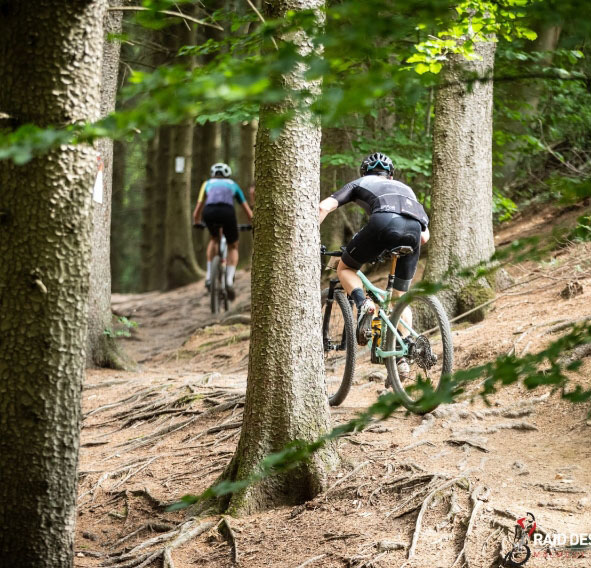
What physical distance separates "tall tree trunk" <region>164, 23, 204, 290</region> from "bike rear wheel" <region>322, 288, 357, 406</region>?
36.1 feet

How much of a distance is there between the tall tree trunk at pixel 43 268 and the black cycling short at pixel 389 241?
3572 mm

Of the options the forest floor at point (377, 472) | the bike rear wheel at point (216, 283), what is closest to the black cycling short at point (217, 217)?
the bike rear wheel at point (216, 283)

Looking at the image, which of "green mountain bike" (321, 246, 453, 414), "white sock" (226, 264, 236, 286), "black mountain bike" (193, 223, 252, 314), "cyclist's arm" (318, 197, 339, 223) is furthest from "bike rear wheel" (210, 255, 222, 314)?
"cyclist's arm" (318, 197, 339, 223)

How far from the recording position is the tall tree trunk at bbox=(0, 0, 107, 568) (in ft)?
9.26

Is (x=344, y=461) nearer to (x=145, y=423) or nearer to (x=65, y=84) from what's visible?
(x=145, y=423)

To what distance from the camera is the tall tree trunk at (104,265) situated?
909 cm

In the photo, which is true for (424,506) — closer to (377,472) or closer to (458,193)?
(377,472)

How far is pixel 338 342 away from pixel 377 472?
6.60 ft

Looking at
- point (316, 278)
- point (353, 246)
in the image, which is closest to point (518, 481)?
point (316, 278)

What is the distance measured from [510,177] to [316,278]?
9.56 metres

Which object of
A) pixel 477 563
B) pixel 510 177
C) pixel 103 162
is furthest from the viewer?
pixel 510 177

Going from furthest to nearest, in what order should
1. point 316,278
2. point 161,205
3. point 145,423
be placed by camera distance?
point 161,205, point 145,423, point 316,278

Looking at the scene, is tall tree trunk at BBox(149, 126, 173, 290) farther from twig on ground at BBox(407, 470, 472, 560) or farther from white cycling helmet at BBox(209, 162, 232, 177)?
twig on ground at BBox(407, 470, 472, 560)

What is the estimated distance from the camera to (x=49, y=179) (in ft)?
9.55
